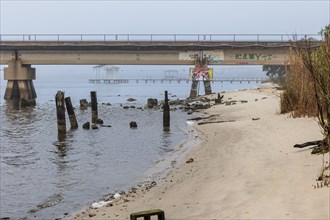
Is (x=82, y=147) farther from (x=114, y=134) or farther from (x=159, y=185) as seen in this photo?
(x=159, y=185)

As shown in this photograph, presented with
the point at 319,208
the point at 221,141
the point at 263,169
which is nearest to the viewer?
the point at 319,208

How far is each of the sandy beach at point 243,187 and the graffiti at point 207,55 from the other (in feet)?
163

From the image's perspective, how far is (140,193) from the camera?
1321 cm

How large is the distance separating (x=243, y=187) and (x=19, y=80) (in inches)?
2594

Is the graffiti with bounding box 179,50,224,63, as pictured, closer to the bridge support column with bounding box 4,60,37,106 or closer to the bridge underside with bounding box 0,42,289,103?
the bridge underside with bounding box 0,42,289,103

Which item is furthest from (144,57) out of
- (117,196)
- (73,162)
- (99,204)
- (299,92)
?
(99,204)

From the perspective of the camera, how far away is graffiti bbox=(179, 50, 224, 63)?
6812cm

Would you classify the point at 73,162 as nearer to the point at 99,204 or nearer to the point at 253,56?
the point at 99,204

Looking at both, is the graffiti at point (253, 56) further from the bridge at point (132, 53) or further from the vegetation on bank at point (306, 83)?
the vegetation on bank at point (306, 83)

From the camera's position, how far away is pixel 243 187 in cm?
1058

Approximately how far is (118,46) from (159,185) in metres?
54.9

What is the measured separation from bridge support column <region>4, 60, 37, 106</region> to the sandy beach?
187ft

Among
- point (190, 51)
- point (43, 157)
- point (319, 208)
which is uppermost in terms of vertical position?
point (190, 51)

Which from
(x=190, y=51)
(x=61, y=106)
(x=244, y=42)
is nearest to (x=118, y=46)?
(x=190, y=51)
